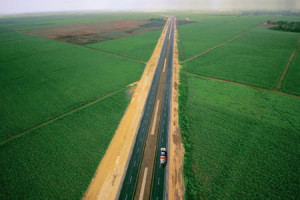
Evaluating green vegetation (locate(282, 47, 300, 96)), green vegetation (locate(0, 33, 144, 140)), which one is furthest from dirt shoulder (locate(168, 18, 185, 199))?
green vegetation (locate(282, 47, 300, 96))

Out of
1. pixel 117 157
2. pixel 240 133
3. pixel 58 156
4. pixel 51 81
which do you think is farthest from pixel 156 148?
pixel 51 81

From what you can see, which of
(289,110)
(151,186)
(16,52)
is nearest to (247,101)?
(289,110)

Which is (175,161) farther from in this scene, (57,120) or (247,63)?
(247,63)

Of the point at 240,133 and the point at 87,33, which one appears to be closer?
the point at 240,133

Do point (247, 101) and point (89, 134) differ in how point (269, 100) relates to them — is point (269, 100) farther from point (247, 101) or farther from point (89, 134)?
point (89, 134)

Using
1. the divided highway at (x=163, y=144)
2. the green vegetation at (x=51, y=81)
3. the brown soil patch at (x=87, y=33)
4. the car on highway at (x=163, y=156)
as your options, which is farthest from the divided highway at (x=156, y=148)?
the brown soil patch at (x=87, y=33)

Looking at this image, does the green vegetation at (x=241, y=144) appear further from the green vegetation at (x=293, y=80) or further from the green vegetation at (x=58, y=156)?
the green vegetation at (x=58, y=156)
